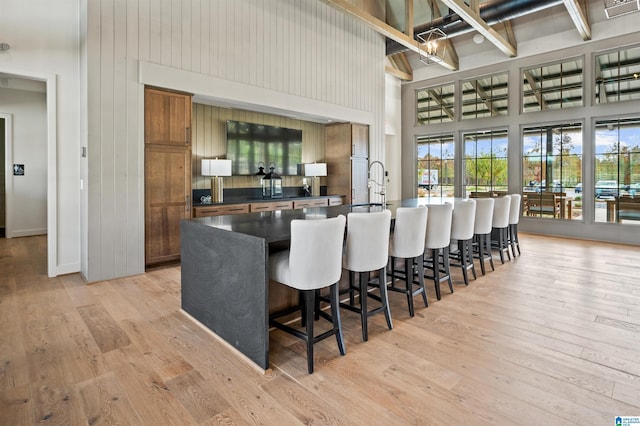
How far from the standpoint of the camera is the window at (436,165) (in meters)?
8.87

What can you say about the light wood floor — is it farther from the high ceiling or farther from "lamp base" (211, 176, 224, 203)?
the high ceiling

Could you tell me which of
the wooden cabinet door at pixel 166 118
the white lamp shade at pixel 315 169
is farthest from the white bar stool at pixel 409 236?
the white lamp shade at pixel 315 169

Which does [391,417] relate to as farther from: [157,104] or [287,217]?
[157,104]

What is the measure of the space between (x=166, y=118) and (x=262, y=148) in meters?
2.34

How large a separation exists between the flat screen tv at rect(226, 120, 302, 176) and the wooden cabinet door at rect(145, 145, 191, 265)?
1642 mm

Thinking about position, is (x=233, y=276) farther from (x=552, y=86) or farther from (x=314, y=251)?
(x=552, y=86)

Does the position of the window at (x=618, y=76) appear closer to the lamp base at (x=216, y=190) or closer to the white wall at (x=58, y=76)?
the lamp base at (x=216, y=190)

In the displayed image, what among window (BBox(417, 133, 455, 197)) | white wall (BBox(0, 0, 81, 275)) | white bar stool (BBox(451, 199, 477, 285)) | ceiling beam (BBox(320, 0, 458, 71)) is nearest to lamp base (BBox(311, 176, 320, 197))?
ceiling beam (BBox(320, 0, 458, 71))

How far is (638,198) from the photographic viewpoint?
6.30m

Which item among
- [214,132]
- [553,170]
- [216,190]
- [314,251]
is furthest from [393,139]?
[314,251]

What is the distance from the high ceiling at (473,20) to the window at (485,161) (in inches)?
68.5

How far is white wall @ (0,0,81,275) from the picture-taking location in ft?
12.9

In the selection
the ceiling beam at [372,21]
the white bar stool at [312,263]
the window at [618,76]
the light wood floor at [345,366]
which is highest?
the ceiling beam at [372,21]

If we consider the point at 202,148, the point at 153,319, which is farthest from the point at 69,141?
the point at 153,319
